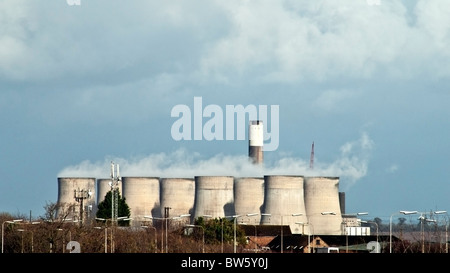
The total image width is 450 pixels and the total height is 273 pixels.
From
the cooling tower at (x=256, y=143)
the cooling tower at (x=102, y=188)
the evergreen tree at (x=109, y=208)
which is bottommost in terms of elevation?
the evergreen tree at (x=109, y=208)

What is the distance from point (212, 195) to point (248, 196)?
10.6ft

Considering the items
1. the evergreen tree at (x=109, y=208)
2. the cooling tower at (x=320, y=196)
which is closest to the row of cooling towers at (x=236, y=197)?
the cooling tower at (x=320, y=196)

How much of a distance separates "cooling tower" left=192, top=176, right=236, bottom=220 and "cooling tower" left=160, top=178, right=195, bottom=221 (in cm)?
351

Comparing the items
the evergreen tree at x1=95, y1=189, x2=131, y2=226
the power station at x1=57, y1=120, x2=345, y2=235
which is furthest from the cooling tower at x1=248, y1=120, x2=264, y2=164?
the evergreen tree at x1=95, y1=189, x2=131, y2=226

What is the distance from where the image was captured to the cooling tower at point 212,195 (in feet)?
232

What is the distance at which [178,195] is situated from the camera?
75625 mm

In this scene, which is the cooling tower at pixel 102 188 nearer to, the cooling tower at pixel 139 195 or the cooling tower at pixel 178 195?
the cooling tower at pixel 139 195

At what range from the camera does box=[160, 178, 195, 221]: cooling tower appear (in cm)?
7531

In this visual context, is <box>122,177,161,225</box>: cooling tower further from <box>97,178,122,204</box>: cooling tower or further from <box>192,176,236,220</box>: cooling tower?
<box>192,176,236,220</box>: cooling tower

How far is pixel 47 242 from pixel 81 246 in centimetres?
240
